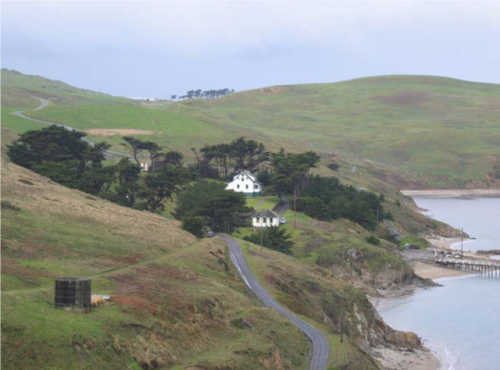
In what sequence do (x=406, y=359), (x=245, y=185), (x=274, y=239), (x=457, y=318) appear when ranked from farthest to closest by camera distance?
(x=245, y=185) → (x=274, y=239) → (x=457, y=318) → (x=406, y=359)

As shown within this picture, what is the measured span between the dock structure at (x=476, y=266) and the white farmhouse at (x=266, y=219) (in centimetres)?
2908

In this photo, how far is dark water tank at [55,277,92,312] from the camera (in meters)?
40.0

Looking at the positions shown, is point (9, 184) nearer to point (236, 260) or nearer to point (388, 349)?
point (236, 260)

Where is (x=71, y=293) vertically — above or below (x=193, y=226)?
above

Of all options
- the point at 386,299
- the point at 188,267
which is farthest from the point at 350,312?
the point at 386,299

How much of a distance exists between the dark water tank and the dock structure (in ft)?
271

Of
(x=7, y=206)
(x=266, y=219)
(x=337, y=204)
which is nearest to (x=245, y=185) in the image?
(x=337, y=204)

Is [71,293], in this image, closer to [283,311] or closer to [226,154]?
[283,311]

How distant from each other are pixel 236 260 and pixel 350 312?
11875mm

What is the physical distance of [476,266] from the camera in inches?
4402

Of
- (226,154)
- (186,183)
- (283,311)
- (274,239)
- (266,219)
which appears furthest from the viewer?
(226,154)

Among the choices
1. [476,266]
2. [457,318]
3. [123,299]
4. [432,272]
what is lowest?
[457,318]

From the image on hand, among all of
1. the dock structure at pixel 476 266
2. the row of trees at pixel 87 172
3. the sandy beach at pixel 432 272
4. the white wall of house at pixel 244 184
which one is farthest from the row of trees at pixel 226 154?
the dock structure at pixel 476 266

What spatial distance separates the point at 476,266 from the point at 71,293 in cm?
8416
